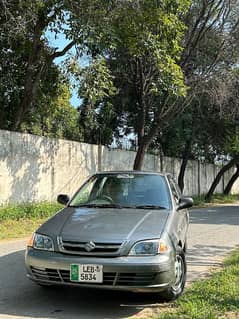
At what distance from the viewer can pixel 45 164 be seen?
17.8m

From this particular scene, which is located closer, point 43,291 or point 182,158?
point 43,291

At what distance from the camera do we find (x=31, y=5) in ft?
45.5

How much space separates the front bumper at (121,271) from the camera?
19.0 feet

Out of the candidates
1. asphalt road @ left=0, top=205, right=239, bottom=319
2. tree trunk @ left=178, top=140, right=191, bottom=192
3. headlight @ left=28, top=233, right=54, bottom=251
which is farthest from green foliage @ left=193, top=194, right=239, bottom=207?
headlight @ left=28, top=233, right=54, bottom=251

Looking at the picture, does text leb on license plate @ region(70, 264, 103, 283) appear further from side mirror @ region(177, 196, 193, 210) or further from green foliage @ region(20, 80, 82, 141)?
green foliage @ region(20, 80, 82, 141)

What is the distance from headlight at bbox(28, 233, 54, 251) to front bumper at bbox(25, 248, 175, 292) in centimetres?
9

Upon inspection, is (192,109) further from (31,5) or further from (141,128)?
(31,5)

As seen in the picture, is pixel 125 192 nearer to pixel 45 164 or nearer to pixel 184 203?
pixel 184 203

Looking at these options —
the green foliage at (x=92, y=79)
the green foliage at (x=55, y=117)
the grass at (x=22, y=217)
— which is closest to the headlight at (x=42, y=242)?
the grass at (x=22, y=217)

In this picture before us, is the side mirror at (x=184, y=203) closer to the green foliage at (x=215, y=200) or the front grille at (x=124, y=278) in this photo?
the front grille at (x=124, y=278)

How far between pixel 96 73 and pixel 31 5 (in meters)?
3.05

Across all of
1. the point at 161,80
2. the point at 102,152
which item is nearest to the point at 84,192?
the point at 161,80

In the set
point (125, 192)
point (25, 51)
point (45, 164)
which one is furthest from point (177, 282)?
point (25, 51)

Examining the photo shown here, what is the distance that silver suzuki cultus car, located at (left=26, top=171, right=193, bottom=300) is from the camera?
19.1 ft
